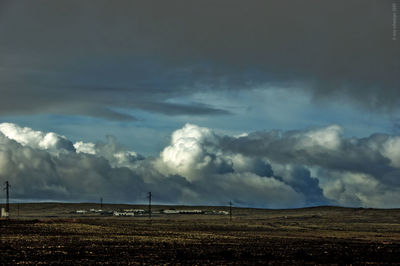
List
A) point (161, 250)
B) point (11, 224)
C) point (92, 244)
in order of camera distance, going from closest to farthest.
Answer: point (161, 250) < point (92, 244) < point (11, 224)

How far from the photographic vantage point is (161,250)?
70.7 m

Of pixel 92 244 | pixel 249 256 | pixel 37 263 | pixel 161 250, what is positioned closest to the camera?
pixel 37 263

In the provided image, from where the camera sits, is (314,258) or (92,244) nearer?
(314,258)

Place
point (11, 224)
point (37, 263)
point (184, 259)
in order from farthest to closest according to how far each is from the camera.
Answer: point (11, 224) < point (184, 259) < point (37, 263)

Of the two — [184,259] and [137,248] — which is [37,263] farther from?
[137,248]

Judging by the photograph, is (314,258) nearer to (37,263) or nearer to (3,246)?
(37,263)

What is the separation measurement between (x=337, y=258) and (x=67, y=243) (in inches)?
1460

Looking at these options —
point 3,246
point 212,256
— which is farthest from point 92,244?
point 212,256

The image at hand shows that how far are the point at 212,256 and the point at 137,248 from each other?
14411mm

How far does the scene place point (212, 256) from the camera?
62312mm

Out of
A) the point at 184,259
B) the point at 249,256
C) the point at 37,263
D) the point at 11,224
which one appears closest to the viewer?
the point at 37,263

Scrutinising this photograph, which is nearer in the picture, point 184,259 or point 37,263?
point 37,263

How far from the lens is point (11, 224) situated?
126m

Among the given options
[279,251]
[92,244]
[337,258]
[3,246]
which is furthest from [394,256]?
[3,246]
